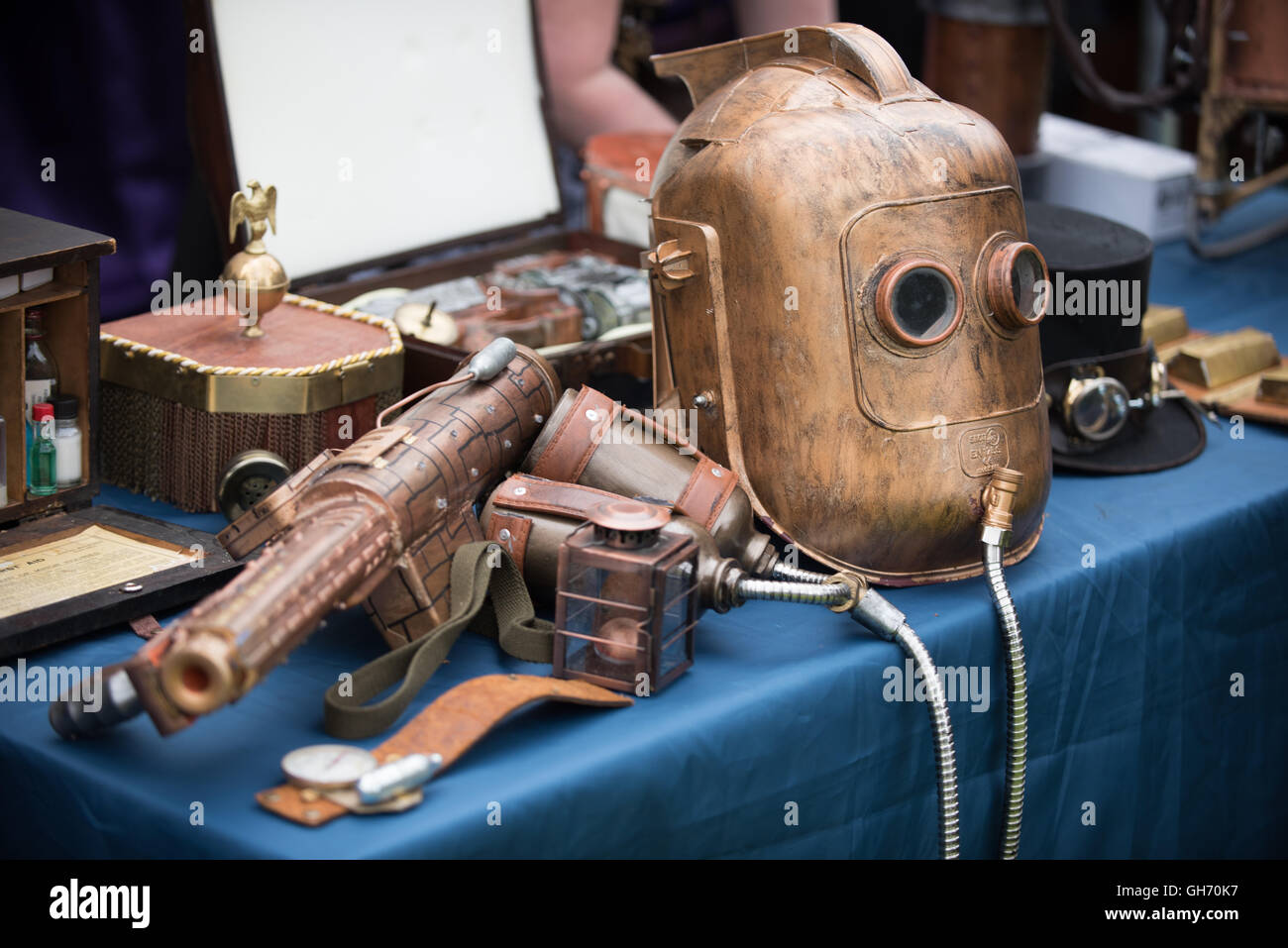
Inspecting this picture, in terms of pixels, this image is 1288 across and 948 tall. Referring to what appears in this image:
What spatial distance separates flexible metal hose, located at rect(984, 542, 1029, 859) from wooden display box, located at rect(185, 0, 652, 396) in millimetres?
733

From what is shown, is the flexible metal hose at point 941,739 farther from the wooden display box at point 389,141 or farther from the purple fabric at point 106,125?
the purple fabric at point 106,125

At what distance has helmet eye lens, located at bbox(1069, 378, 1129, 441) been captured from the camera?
2.26 metres

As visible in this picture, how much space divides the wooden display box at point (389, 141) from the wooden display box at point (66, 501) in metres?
0.46

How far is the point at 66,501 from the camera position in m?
1.97

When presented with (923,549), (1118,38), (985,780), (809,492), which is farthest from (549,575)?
(1118,38)

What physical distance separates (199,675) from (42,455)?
0.77 metres

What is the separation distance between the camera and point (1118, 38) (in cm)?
479

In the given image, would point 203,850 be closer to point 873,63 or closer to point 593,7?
point 873,63

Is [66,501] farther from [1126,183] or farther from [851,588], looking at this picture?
[1126,183]

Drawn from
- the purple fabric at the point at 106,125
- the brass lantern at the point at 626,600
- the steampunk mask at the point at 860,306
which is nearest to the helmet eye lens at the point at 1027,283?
the steampunk mask at the point at 860,306

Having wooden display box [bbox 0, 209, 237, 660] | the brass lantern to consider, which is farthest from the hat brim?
wooden display box [bbox 0, 209, 237, 660]

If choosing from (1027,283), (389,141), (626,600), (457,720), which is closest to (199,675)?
(457,720)

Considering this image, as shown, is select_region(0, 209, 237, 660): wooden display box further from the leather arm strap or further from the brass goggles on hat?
the brass goggles on hat

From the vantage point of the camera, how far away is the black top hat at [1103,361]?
224cm
